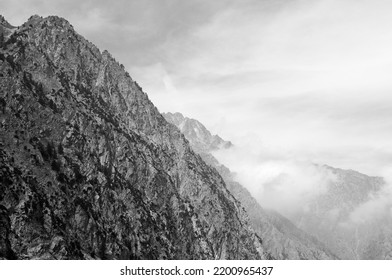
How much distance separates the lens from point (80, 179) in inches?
6560

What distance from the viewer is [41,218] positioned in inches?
5192

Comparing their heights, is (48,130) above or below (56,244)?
above

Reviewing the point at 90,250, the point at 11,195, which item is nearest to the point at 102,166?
the point at 90,250

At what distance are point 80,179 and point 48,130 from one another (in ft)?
78.5

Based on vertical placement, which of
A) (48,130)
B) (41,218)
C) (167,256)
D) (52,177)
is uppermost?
(48,130)

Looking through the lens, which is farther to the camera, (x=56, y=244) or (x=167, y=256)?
(x=167, y=256)

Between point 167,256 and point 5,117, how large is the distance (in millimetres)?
89928

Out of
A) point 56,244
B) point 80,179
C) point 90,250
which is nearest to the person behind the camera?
point 56,244
